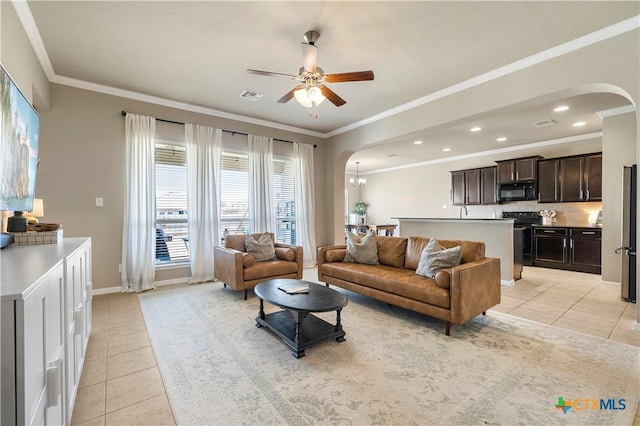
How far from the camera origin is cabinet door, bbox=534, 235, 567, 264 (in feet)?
19.6

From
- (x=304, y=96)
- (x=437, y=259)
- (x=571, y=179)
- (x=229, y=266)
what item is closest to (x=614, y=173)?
(x=571, y=179)

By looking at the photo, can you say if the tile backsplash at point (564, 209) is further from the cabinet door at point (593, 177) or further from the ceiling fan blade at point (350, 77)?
the ceiling fan blade at point (350, 77)

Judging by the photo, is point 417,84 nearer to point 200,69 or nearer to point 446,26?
point 446,26

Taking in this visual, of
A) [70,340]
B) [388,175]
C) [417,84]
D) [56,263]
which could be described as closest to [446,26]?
[417,84]

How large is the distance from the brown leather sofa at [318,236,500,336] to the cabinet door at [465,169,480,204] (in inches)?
192

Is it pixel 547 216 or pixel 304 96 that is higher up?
pixel 304 96

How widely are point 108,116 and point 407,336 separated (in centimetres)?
498

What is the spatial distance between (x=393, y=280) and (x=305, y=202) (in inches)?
131

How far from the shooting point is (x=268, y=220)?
5.61 m

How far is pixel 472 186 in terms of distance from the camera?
7785 millimetres

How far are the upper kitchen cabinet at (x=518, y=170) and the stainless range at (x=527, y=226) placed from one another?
899mm

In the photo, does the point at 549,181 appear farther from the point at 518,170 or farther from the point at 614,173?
the point at 614,173

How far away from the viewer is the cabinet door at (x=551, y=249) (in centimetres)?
597

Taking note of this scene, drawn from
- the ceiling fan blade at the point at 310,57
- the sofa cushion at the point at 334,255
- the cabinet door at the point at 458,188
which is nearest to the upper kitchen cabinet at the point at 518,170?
the cabinet door at the point at 458,188
